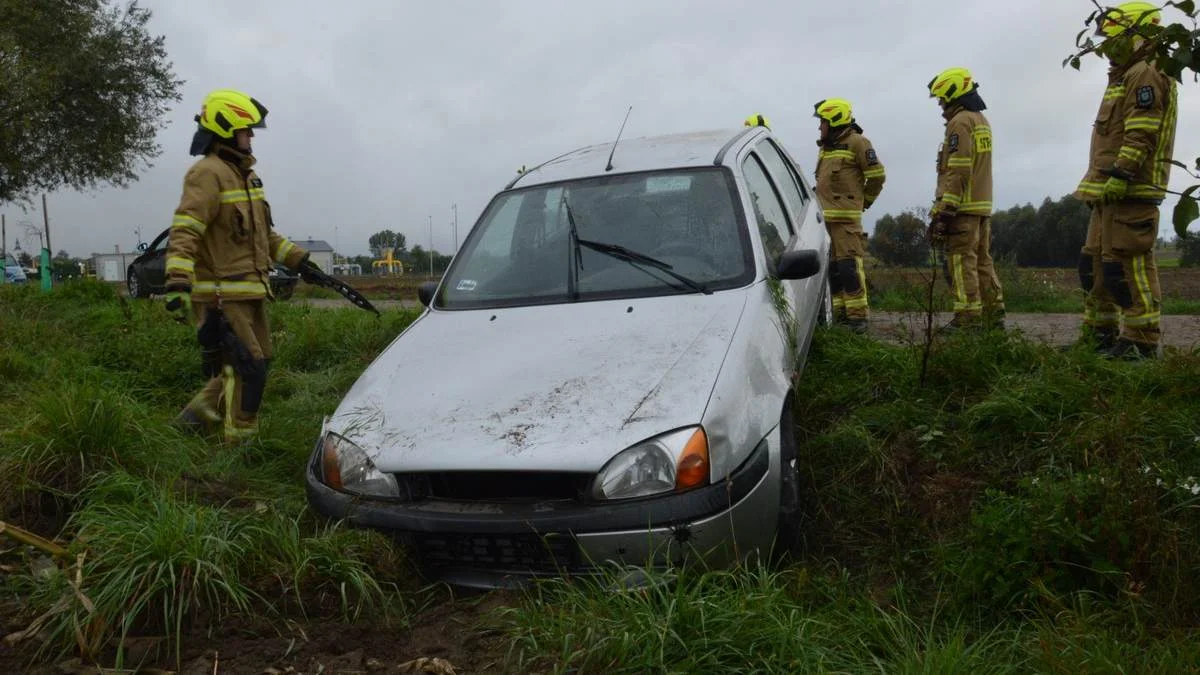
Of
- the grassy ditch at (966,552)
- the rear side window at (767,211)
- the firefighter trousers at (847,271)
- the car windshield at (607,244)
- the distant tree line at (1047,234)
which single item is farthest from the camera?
the distant tree line at (1047,234)

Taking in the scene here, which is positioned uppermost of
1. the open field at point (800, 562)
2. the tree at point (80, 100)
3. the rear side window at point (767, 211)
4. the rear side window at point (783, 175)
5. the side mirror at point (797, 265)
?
the tree at point (80, 100)

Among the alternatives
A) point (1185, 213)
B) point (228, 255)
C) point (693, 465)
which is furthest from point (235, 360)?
point (1185, 213)

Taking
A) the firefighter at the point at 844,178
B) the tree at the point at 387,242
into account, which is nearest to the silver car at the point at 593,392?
the firefighter at the point at 844,178

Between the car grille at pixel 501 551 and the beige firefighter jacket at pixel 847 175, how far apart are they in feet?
18.7

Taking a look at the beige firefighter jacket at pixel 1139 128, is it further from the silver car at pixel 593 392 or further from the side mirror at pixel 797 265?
the side mirror at pixel 797 265

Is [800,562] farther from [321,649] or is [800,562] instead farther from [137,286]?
[137,286]

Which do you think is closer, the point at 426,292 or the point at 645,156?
the point at 426,292

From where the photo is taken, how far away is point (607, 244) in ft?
13.7

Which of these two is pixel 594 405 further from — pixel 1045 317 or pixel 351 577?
pixel 1045 317

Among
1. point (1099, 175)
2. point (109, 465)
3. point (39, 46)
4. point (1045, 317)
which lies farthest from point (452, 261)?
point (39, 46)

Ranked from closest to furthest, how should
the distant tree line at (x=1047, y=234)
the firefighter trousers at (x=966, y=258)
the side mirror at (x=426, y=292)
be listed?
the side mirror at (x=426, y=292) < the firefighter trousers at (x=966, y=258) < the distant tree line at (x=1047, y=234)

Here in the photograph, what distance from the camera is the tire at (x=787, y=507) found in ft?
10.3

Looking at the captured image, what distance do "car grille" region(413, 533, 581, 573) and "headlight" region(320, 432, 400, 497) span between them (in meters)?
0.23

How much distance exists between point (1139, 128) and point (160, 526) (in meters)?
5.22
